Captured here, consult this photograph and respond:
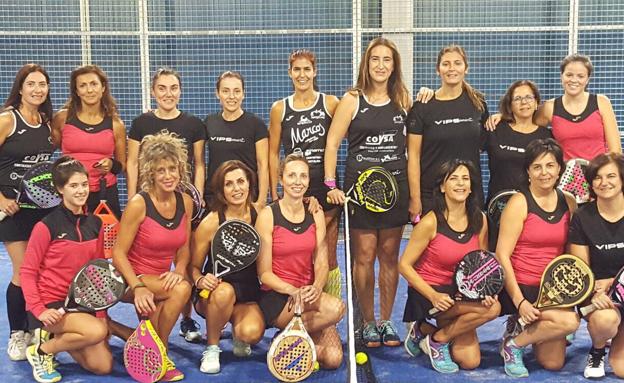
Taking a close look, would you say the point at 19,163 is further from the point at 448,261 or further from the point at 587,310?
the point at 587,310

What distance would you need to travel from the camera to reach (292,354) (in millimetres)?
3393

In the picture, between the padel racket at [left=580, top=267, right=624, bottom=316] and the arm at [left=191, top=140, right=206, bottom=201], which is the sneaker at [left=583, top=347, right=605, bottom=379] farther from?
the arm at [left=191, top=140, right=206, bottom=201]

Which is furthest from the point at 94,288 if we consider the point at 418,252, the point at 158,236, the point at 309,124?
the point at 418,252

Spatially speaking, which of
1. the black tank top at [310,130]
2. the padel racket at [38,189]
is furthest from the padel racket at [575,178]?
the padel racket at [38,189]

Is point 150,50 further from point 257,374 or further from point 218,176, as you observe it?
point 257,374

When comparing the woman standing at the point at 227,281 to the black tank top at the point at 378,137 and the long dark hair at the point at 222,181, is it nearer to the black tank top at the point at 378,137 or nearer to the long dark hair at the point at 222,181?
the long dark hair at the point at 222,181

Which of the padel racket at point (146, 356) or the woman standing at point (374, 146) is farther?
the woman standing at point (374, 146)

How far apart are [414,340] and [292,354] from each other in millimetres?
856

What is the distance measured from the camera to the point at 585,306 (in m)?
3.54

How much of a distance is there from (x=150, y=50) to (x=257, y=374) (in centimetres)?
481

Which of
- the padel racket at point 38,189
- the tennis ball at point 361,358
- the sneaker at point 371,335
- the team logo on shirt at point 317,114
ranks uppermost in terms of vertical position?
the team logo on shirt at point 317,114

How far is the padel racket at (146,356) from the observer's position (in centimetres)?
344

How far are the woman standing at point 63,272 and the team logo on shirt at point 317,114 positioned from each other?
1342 millimetres

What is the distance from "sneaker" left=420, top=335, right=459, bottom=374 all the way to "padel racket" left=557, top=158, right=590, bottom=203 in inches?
44.8
